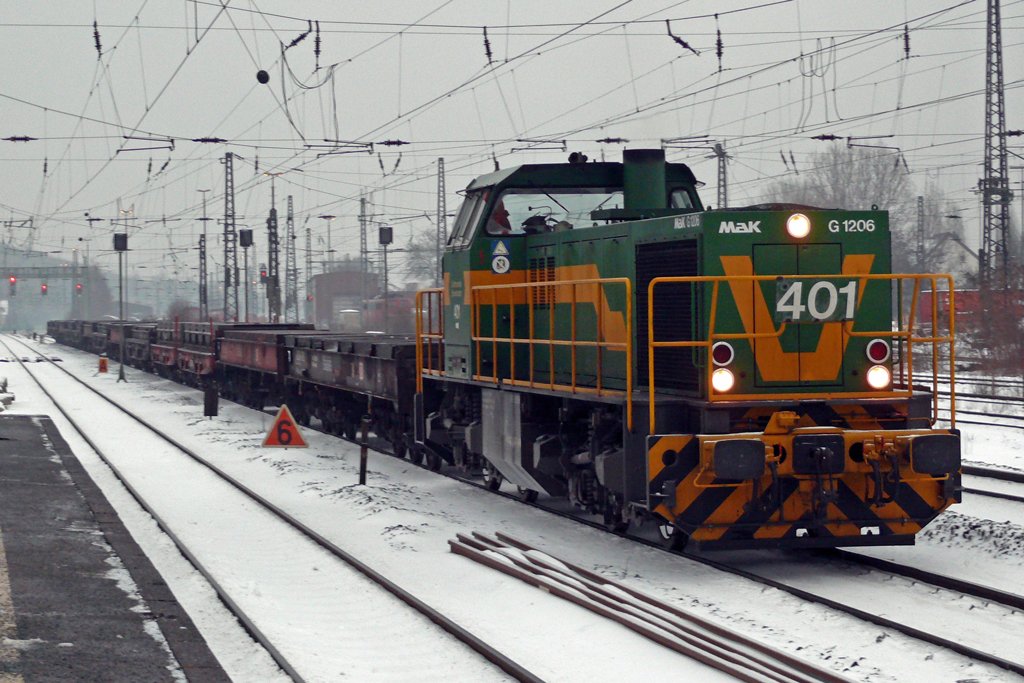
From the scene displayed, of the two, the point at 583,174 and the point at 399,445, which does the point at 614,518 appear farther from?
the point at 399,445

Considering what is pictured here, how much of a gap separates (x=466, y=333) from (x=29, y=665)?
254 inches

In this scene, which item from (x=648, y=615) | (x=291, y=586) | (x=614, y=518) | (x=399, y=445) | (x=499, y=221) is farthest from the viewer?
(x=399, y=445)

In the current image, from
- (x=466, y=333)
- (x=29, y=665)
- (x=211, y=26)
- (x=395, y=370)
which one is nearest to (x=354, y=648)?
(x=29, y=665)

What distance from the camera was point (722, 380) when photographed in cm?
902

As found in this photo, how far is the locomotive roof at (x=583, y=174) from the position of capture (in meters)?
11.7

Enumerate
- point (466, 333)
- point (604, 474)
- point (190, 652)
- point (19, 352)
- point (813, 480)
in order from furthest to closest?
1. point (19, 352)
2. point (466, 333)
3. point (604, 474)
4. point (813, 480)
5. point (190, 652)

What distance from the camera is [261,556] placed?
34.2 feet

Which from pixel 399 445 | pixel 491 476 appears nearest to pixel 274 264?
pixel 399 445

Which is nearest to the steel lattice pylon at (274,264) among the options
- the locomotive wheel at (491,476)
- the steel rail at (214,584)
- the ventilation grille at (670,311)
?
the steel rail at (214,584)

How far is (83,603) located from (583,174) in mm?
6085

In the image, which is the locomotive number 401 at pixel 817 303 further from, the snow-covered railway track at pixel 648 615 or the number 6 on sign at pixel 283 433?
the number 6 on sign at pixel 283 433

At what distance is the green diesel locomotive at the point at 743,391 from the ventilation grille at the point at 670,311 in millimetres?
17

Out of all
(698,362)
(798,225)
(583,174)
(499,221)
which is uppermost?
(583,174)

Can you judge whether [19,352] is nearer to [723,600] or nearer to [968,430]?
[968,430]
